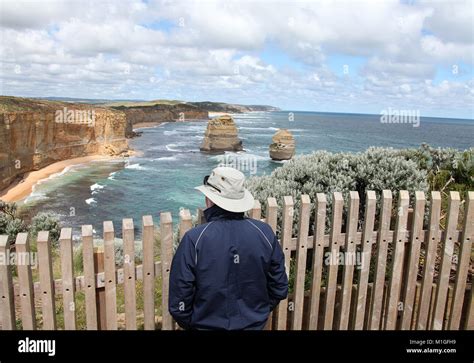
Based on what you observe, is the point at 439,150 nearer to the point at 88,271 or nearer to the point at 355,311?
the point at 355,311

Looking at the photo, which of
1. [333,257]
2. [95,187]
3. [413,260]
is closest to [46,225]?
[333,257]

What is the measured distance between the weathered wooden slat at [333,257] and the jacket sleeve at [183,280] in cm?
171

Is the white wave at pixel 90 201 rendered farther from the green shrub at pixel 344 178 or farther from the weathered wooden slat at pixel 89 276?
the weathered wooden slat at pixel 89 276

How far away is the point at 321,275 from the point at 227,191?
6.15 feet

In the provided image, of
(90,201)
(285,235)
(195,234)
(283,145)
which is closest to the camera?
(195,234)

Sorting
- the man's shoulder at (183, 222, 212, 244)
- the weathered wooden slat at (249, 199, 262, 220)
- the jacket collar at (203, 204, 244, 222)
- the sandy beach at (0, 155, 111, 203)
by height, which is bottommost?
the sandy beach at (0, 155, 111, 203)

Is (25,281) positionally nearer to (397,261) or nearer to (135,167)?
(397,261)

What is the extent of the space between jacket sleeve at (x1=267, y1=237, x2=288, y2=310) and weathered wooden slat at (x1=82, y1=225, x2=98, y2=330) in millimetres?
1438

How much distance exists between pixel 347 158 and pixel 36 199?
43873mm

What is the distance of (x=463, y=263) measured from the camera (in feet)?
14.8

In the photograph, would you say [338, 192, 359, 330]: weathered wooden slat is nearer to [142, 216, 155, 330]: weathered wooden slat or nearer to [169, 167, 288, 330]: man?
[169, 167, 288, 330]: man

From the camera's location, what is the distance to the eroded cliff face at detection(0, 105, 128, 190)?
48.6 m

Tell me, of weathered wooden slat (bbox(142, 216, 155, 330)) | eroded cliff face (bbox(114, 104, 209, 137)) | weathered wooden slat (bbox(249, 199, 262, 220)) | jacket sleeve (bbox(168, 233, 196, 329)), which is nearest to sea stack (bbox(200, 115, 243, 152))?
eroded cliff face (bbox(114, 104, 209, 137))

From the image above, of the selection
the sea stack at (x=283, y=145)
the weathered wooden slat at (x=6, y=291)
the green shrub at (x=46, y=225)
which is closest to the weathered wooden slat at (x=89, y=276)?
the weathered wooden slat at (x=6, y=291)
